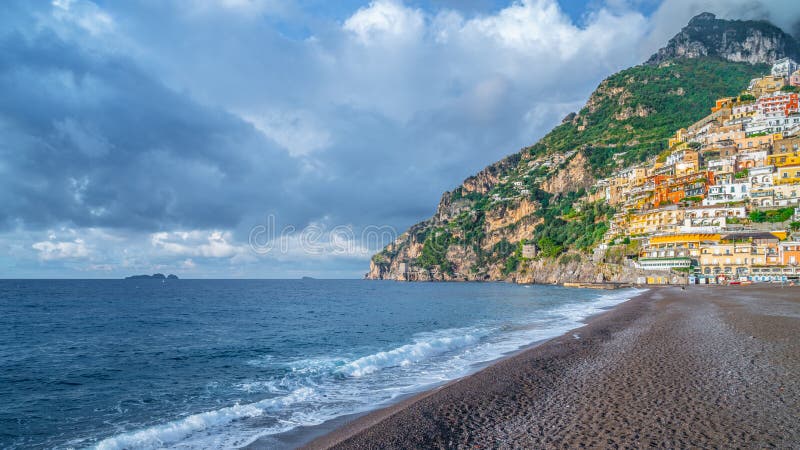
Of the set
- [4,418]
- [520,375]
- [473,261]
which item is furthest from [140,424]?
[473,261]

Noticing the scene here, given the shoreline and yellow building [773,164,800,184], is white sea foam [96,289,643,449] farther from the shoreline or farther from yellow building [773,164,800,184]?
yellow building [773,164,800,184]

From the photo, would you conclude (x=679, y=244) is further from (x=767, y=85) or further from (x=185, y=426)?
(x=185, y=426)

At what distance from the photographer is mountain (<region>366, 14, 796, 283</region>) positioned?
4961 inches

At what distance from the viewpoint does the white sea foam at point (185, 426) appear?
33.1 feet

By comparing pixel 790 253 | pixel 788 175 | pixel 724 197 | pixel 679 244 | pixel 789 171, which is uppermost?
pixel 789 171

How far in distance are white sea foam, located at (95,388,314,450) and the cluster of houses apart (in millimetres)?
80540

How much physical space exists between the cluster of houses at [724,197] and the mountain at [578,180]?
568 inches

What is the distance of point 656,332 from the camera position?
21.9m

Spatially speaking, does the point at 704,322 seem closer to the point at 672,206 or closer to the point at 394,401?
the point at 394,401

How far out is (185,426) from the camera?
437 inches

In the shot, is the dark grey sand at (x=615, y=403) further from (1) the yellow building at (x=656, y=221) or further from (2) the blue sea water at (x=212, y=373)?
(1) the yellow building at (x=656, y=221)

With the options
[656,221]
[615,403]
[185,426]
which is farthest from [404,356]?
[656,221]

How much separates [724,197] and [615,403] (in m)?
91.8

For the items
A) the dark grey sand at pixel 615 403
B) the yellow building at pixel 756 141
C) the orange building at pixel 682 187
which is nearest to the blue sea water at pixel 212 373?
the dark grey sand at pixel 615 403
